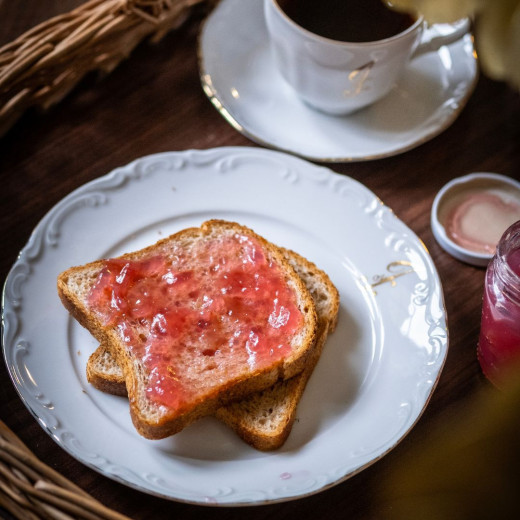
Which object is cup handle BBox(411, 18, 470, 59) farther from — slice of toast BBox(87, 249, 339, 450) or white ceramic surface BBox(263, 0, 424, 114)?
slice of toast BBox(87, 249, 339, 450)

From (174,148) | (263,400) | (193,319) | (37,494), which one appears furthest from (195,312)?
(174,148)

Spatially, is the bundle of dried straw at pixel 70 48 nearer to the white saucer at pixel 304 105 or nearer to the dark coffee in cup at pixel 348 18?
the white saucer at pixel 304 105

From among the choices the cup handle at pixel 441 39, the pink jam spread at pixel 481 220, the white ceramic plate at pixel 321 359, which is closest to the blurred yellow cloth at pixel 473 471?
the white ceramic plate at pixel 321 359

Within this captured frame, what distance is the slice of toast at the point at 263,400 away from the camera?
1.37 m

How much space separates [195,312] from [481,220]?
0.82 m

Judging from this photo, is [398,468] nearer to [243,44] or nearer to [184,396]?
[184,396]

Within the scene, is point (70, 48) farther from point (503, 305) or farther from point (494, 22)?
point (494, 22)

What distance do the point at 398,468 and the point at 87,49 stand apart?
1401 mm

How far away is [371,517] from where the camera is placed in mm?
1356

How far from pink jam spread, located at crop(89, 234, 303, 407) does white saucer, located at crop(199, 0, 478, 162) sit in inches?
18.2

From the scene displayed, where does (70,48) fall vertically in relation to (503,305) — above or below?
above

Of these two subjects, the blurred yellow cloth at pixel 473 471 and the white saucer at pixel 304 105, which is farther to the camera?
the white saucer at pixel 304 105

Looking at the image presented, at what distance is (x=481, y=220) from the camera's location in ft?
5.78

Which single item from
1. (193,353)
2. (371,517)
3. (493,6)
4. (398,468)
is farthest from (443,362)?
(493,6)
